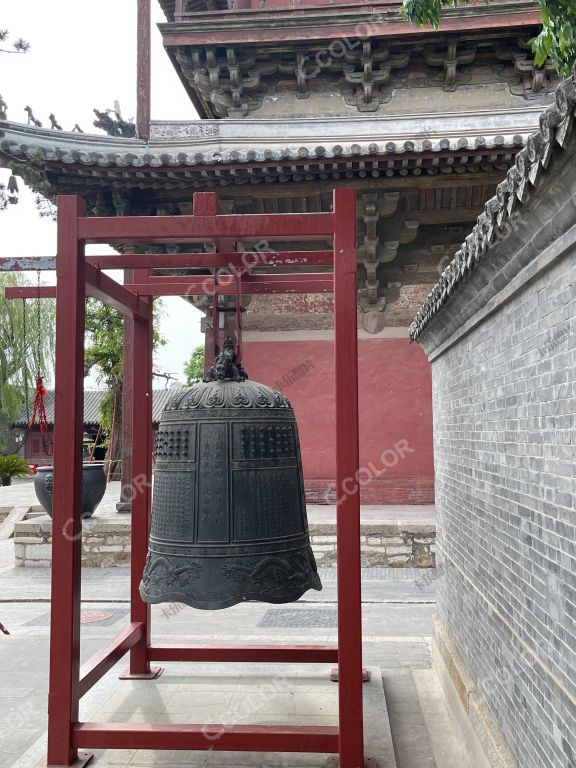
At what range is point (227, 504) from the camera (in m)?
3.14

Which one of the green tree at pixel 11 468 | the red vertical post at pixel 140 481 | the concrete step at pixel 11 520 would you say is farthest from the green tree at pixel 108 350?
the red vertical post at pixel 140 481

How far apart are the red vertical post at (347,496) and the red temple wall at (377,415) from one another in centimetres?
631

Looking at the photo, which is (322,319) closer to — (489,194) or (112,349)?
(489,194)

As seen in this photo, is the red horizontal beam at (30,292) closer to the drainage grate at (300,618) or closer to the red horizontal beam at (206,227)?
the red horizontal beam at (206,227)

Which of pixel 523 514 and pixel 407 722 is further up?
pixel 523 514

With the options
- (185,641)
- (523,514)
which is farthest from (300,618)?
(523,514)

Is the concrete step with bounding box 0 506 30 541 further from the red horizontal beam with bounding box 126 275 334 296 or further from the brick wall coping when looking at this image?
the brick wall coping

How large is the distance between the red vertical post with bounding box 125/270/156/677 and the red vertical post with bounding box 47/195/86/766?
1.16m

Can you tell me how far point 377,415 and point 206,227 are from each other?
22.1 ft

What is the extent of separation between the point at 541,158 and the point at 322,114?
9.06 meters

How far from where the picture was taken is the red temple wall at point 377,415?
375 inches

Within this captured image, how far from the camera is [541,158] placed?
178 cm

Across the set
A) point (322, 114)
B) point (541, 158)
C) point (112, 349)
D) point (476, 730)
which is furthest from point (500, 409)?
point (112, 349)

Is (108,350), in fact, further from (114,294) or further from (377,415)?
(114,294)
